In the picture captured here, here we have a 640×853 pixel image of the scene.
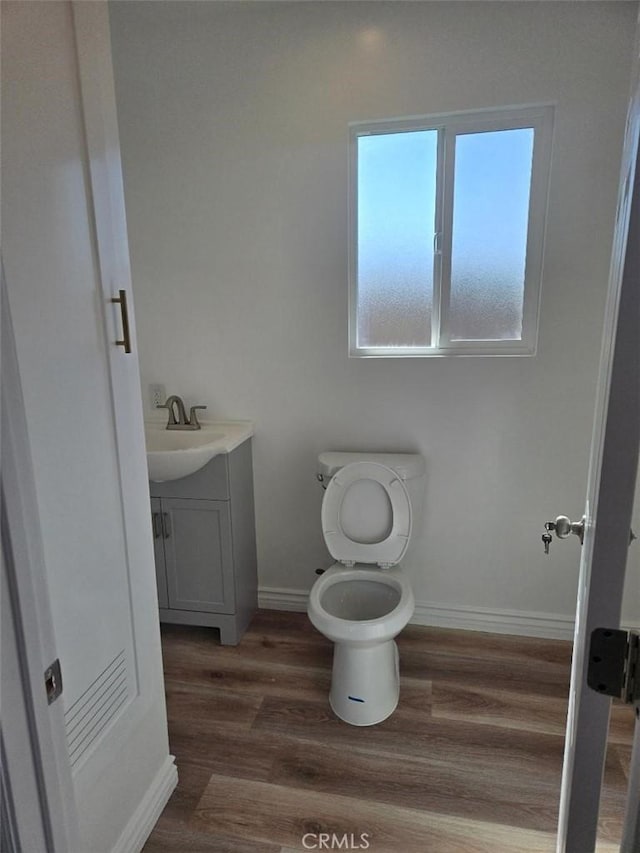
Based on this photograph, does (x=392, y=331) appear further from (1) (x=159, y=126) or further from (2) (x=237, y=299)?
(1) (x=159, y=126)

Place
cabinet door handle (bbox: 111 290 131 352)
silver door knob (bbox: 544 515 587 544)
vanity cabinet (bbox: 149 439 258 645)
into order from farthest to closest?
vanity cabinet (bbox: 149 439 258 645) → cabinet door handle (bbox: 111 290 131 352) → silver door knob (bbox: 544 515 587 544)

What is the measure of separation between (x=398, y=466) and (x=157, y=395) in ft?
3.93

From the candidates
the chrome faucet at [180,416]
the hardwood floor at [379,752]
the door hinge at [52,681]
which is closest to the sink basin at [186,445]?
the chrome faucet at [180,416]

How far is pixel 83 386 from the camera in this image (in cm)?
108

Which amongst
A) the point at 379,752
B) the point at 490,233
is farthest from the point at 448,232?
the point at 379,752

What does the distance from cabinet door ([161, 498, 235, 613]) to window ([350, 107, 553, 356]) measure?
94cm

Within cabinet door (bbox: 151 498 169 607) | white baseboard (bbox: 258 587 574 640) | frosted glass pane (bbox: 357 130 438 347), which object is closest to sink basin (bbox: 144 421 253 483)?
cabinet door (bbox: 151 498 169 607)

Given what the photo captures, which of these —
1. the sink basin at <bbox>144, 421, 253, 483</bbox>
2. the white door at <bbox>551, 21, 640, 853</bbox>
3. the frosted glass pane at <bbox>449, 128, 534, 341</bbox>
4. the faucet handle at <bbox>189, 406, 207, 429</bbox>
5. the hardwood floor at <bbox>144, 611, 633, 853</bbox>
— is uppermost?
the frosted glass pane at <bbox>449, 128, 534, 341</bbox>

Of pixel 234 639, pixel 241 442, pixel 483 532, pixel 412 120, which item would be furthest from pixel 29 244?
pixel 483 532

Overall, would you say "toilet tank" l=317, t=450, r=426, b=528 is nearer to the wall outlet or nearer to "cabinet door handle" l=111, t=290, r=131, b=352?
the wall outlet

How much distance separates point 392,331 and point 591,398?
843 mm

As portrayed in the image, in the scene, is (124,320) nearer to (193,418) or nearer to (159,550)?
(193,418)

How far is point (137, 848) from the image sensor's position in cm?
130

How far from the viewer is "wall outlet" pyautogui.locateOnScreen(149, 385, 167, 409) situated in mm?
2379
